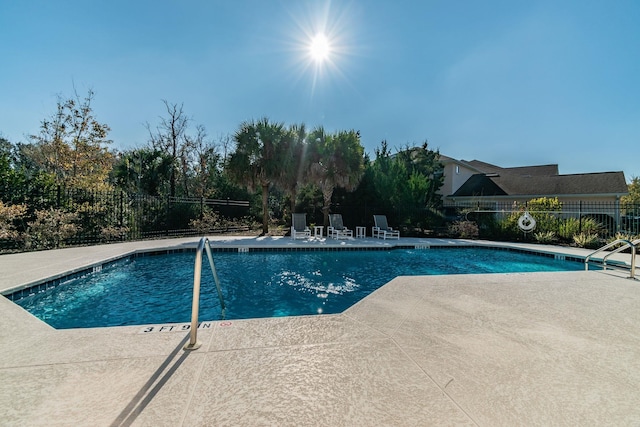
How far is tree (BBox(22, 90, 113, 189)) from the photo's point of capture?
41.6 ft

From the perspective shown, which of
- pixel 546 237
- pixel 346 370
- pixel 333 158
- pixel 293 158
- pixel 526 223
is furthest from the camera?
pixel 333 158

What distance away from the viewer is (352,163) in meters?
14.4

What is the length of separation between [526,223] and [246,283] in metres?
13.0

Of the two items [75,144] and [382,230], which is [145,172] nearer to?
[75,144]

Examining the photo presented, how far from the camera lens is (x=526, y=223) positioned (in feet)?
42.2

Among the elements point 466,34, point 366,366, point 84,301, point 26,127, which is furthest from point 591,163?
point 26,127

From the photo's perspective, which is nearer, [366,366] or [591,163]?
[366,366]

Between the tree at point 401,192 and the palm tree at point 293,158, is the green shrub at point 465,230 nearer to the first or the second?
the tree at point 401,192

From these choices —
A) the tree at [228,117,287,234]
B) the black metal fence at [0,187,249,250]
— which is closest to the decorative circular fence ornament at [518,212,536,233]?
the tree at [228,117,287,234]

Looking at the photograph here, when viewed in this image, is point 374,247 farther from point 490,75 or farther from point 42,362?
point 42,362

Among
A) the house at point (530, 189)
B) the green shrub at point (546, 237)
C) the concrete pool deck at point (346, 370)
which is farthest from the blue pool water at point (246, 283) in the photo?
the house at point (530, 189)

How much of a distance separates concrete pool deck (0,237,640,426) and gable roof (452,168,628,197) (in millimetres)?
17837

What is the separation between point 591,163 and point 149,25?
125ft

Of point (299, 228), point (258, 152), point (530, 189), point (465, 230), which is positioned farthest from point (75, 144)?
point (530, 189)
